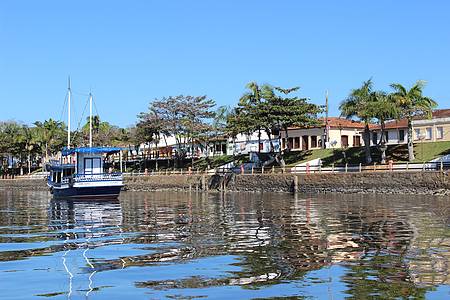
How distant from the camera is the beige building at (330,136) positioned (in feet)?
261

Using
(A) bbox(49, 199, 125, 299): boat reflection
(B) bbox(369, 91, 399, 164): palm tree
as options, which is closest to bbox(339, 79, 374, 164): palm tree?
(B) bbox(369, 91, 399, 164): palm tree

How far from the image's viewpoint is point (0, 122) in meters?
118

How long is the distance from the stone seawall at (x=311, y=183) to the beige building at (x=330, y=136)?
17.0 meters

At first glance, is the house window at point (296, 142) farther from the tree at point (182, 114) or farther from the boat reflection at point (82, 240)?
the boat reflection at point (82, 240)

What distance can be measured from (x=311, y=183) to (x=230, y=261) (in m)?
42.6

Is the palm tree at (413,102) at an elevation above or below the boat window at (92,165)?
above

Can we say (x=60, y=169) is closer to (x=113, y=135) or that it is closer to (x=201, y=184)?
(x=201, y=184)

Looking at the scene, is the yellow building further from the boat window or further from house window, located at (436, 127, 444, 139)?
the boat window

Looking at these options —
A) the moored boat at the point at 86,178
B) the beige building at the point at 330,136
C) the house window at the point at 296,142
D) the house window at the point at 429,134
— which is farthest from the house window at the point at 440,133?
the moored boat at the point at 86,178

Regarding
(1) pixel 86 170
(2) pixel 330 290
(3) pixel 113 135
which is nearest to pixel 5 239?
(2) pixel 330 290

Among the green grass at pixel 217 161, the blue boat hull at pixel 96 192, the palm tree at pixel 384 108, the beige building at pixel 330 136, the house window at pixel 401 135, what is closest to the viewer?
the blue boat hull at pixel 96 192

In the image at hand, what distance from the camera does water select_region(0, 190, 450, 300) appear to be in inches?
386

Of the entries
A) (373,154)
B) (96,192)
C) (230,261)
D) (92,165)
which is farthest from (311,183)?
(230,261)

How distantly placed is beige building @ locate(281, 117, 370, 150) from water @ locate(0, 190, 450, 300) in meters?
58.1
